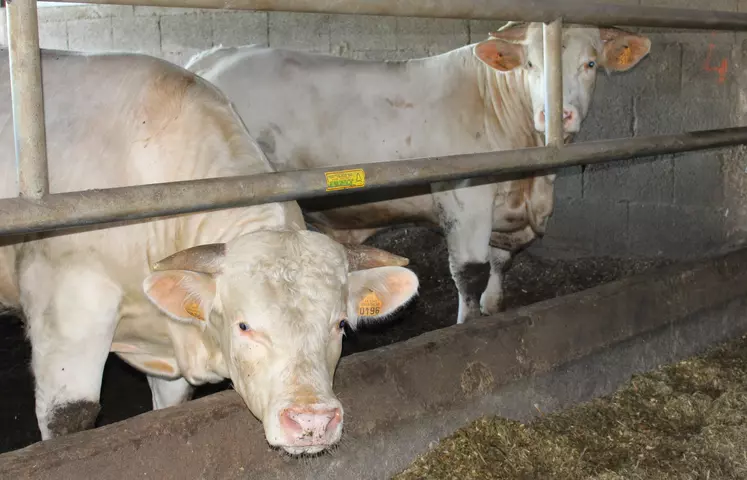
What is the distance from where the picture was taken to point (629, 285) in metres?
3.56

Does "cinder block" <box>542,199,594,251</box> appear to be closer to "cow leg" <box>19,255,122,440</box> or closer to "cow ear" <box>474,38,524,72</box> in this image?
"cow ear" <box>474,38,524,72</box>

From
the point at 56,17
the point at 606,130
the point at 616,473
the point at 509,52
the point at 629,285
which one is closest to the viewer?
the point at 616,473

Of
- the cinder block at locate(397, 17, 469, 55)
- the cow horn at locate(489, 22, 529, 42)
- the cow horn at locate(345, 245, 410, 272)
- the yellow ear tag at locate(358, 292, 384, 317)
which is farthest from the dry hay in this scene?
the cinder block at locate(397, 17, 469, 55)

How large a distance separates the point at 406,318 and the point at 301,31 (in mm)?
2896

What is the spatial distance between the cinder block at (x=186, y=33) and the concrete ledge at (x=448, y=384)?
15.8 ft

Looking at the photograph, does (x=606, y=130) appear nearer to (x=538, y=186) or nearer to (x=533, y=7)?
(x=538, y=186)

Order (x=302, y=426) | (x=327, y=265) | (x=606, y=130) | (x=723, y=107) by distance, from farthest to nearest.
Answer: (x=606, y=130) < (x=723, y=107) < (x=327, y=265) < (x=302, y=426)

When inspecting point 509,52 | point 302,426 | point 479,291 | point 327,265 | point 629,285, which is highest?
point 509,52

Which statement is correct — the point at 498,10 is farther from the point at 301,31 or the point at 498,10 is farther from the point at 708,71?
the point at 301,31

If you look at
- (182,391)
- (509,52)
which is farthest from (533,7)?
(182,391)

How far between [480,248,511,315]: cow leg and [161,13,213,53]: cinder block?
361 centimetres

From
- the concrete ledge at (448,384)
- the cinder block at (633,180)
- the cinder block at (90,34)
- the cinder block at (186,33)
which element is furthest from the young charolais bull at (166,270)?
the cinder block at (90,34)

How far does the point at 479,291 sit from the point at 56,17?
5872 mm

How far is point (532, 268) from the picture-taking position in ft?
19.9
